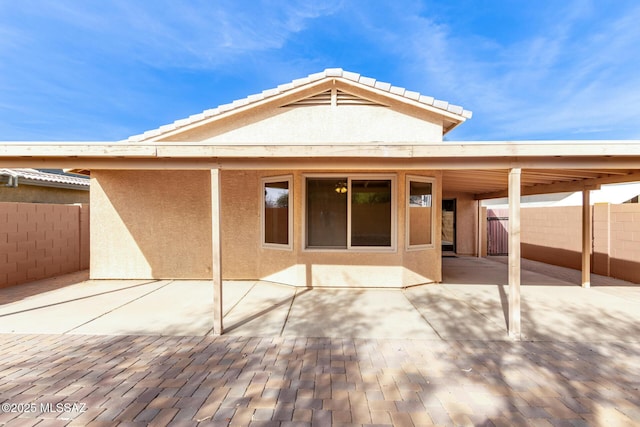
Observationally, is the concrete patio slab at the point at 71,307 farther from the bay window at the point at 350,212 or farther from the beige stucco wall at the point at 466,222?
the beige stucco wall at the point at 466,222

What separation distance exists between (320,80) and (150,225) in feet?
18.7

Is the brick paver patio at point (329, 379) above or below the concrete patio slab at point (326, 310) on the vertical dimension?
below

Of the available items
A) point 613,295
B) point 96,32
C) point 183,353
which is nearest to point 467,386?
point 183,353

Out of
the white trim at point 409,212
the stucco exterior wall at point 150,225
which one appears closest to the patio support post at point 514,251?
the white trim at point 409,212

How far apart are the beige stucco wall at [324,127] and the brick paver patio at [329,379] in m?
4.51

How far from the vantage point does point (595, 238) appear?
327 inches

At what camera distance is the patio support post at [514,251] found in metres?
4.01

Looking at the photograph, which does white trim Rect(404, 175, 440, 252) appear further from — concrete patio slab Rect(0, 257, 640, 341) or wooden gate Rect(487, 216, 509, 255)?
wooden gate Rect(487, 216, 509, 255)

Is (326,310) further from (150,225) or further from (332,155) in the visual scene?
(150,225)

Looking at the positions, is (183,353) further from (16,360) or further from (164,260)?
(164,260)

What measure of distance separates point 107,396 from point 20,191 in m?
13.2

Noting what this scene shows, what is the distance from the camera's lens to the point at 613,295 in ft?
20.1

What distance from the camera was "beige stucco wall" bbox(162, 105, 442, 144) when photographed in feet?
23.0

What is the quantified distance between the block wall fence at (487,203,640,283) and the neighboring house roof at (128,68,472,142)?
5373mm
